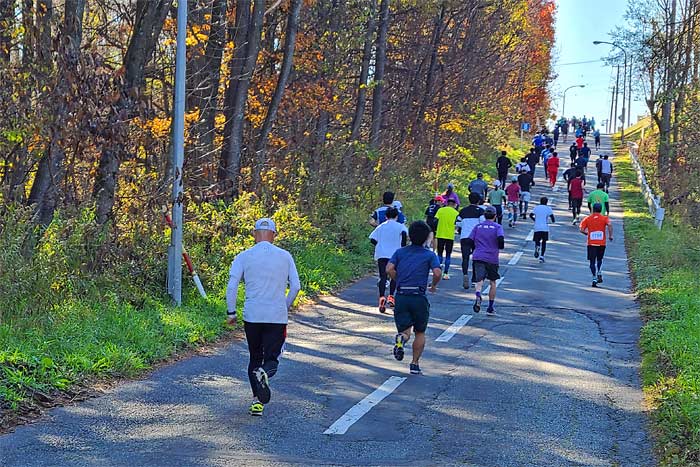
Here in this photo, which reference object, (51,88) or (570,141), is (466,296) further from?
(570,141)

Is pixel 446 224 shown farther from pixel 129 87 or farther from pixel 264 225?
pixel 264 225

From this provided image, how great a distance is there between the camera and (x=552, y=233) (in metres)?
30.5

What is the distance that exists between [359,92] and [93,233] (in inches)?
662

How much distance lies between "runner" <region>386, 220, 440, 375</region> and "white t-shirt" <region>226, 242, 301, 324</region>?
2282mm

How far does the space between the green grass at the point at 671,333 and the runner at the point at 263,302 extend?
11.2ft

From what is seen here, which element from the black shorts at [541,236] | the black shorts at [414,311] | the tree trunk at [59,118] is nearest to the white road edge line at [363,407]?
the black shorts at [414,311]

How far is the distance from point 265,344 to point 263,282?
0.57 metres

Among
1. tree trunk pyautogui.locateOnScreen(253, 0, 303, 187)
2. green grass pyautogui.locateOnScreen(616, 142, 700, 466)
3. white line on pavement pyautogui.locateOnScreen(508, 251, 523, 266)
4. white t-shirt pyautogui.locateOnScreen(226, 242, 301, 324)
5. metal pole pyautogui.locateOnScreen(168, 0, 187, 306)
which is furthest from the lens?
white line on pavement pyautogui.locateOnScreen(508, 251, 523, 266)

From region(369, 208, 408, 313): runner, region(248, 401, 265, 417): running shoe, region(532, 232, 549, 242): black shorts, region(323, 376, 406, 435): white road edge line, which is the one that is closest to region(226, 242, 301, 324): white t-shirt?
region(248, 401, 265, 417): running shoe

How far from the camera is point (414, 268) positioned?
1085 centimetres

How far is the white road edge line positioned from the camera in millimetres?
8438

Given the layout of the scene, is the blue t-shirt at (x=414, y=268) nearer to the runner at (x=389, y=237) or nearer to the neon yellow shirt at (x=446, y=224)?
the runner at (x=389, y=237)

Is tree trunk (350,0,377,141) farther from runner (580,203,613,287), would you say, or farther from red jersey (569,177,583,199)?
runner (580,203,613,287)

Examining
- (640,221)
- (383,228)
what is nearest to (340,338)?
(383,228)
